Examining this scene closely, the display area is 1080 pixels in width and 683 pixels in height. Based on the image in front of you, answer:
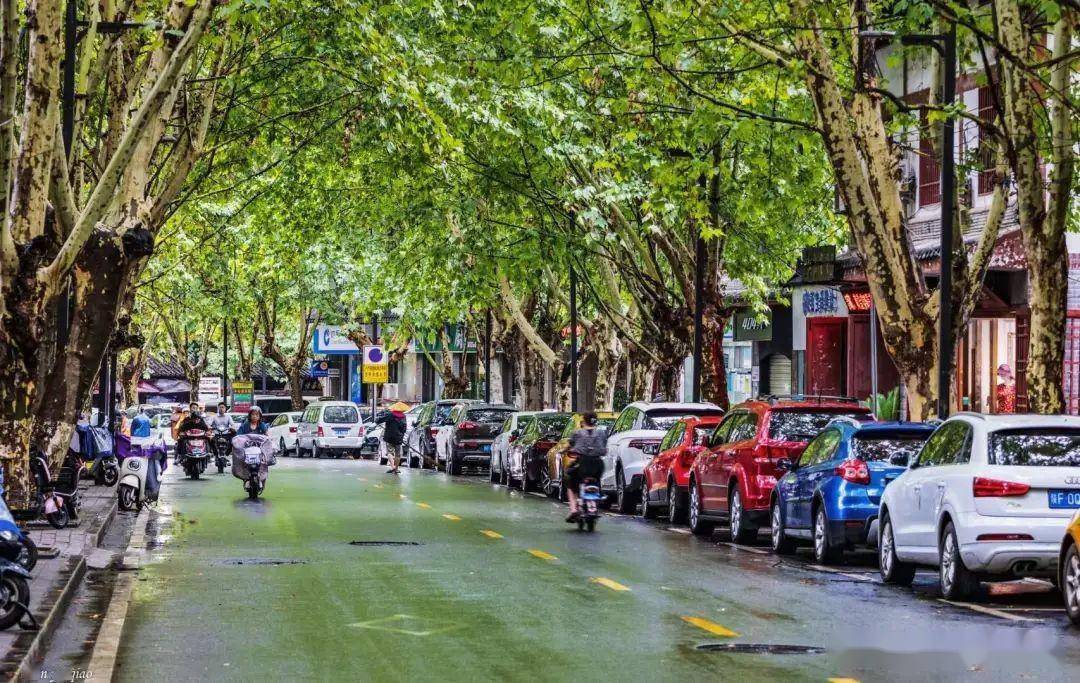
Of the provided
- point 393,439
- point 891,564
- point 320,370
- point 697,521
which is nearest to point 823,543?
point 891,564

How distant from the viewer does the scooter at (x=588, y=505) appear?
23797 mm

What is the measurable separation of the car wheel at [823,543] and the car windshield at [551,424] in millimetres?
16670

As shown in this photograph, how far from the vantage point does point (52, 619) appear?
13.0 metres

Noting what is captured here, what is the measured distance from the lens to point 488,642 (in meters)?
12.2

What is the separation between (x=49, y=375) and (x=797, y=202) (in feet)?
51.7

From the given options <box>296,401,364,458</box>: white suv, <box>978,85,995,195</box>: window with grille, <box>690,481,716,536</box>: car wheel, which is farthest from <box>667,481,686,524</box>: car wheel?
Result: <box>296,401,364,458</box>: white suv

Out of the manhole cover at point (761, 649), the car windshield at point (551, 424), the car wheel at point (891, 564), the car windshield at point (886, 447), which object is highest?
the car windshield at point (551, 424)

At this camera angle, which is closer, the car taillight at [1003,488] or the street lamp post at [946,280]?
the car taillight at [1003,488]

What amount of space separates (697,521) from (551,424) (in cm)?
1314

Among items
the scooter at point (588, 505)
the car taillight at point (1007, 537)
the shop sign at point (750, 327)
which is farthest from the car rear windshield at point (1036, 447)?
the shop sign at point (750, 327)

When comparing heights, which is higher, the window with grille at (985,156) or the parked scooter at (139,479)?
the window with grille at (985,156)

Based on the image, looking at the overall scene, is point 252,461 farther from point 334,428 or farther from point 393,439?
point 334,428

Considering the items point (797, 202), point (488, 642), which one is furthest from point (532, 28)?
point (488, 642)

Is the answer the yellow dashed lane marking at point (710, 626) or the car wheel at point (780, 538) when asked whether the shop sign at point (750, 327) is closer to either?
the car wheel at point (780, 538)
